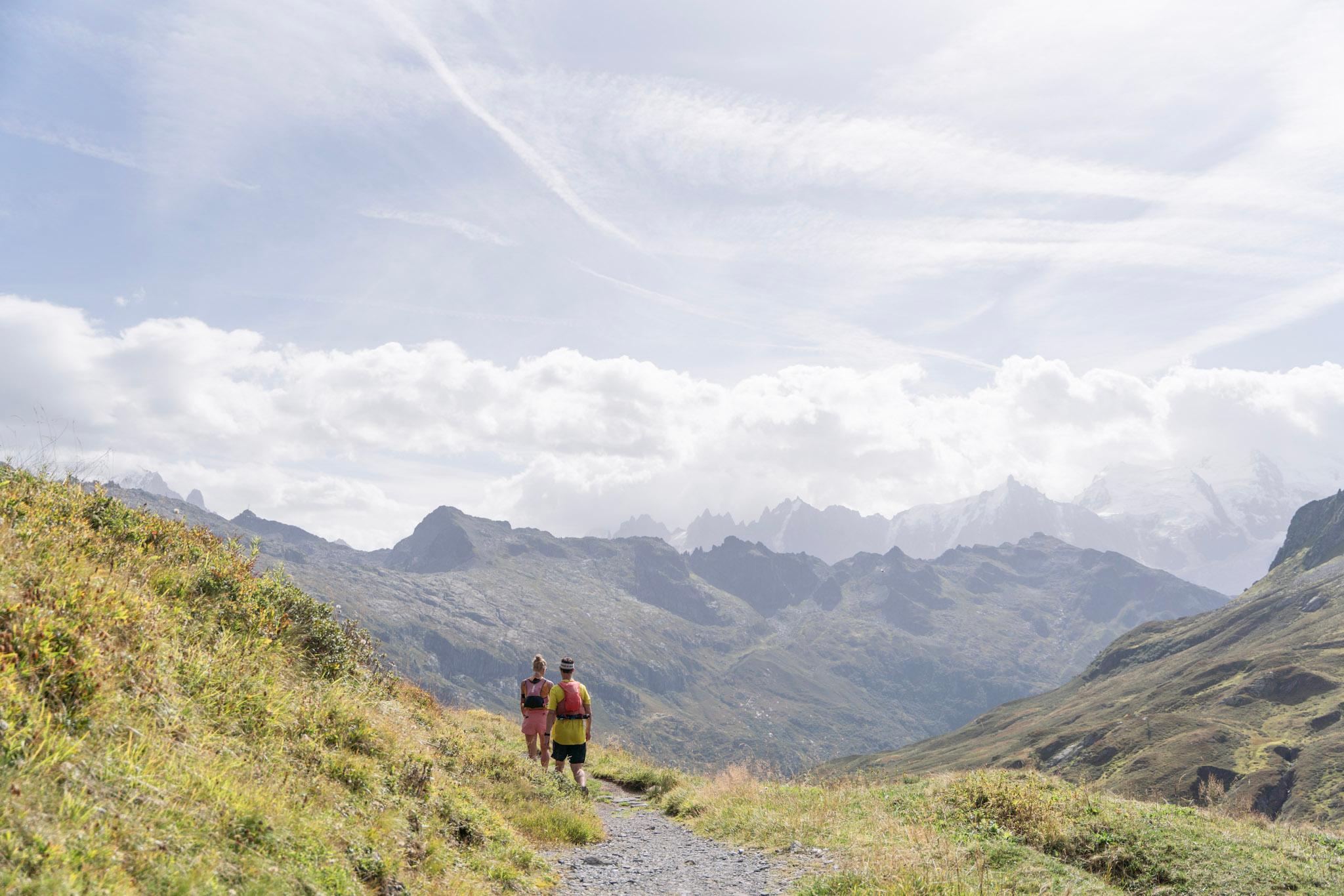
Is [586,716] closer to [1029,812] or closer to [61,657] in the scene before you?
[1029,812]

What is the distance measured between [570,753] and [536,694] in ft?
6.37

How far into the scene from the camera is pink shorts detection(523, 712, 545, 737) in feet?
62.2

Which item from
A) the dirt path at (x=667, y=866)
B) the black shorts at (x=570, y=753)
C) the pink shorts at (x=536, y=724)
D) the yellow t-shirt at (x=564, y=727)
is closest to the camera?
the dirt path at (x=667, y=866)

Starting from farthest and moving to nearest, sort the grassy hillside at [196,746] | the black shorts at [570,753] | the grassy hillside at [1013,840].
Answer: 1. the black shorts at [570,753]
2. the grassy hillside at [1013,840]
3. the grassy hillside at [196,746]

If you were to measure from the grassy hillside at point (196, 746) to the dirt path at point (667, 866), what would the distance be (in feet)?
2.57

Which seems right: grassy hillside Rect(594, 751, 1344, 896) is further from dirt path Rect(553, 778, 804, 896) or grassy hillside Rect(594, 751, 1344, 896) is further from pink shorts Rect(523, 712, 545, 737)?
pink shorts Rect(523, 712, 545, 737)

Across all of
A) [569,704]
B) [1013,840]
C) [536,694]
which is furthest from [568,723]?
[1013,840]

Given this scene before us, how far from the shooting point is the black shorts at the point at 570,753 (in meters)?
18.0

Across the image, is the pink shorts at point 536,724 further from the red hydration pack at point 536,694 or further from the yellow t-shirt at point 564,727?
the yellow t-shirt at point 564,727

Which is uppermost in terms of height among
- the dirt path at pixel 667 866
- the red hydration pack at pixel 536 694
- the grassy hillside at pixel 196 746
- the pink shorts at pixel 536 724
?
the grassy hillside at pixel 196 746

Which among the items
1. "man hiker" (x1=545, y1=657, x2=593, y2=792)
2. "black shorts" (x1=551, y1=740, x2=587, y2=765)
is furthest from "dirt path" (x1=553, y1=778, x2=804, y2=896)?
"man hiker" (x1=545, y1=657, x2=593, y2=792)

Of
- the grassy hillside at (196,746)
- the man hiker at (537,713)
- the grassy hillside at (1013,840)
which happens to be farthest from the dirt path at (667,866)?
the man hiker at (537,713)

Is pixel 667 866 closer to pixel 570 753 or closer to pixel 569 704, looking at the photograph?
pixel 570 753

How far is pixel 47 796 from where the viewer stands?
549 cm
